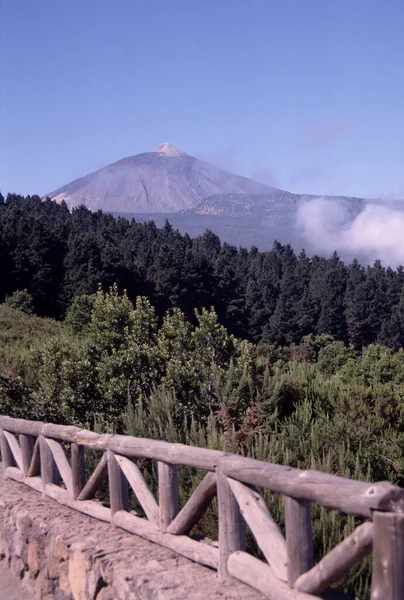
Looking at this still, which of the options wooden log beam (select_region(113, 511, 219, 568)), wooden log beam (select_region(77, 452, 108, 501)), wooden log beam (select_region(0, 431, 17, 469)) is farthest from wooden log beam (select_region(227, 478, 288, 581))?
wooden log beam (select_region(0, 431, 17, 469))

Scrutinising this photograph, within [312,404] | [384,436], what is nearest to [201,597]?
[384,436]

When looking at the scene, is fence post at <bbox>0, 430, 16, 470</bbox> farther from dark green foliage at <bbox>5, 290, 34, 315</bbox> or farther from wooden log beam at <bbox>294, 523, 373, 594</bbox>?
dark green foliage at <bbox>5, 290, 34, 315</bbox>

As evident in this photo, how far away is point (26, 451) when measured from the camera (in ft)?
22.1

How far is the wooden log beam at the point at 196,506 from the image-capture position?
13.0 feet

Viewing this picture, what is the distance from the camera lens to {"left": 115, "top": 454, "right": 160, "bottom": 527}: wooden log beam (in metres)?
4.56

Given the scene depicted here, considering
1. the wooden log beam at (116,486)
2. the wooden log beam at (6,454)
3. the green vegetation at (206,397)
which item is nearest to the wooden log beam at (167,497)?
the green vegetation at (206,397)

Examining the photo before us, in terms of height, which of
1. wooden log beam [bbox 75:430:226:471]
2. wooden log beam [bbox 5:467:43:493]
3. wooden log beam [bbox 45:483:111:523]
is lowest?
wooden log beam [bbox 5:467:43:493]

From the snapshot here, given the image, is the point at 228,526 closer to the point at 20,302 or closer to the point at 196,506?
the point at 196,506

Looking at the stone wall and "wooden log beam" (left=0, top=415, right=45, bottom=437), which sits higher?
"wooden log beam" (left=0, top=415, right=45, bottom=437)

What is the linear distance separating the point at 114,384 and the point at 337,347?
41868mm

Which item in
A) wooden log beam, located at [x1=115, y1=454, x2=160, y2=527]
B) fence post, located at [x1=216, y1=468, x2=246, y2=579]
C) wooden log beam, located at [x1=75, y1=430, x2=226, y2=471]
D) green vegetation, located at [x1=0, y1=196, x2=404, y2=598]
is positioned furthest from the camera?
green vegetation, located at [x1=0, y1=196, x2=404, y2=598]

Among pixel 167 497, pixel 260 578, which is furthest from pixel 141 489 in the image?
pixel 260 578

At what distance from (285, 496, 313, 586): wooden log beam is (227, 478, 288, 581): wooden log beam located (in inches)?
4.2

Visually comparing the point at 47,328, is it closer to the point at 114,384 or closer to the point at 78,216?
the point at 114,384
